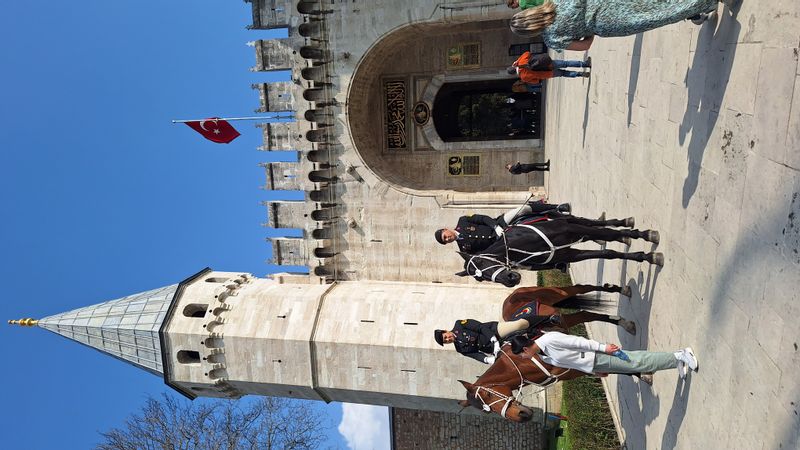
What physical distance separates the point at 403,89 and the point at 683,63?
36.9 ft

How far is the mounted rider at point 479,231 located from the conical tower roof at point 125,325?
27.0ft

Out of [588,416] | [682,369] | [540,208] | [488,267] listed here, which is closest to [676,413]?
[682,369]

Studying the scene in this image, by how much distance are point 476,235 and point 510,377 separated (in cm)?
170

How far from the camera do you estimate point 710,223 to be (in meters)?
4.37

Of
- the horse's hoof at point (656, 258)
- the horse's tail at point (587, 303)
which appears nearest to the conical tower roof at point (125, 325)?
the horse's tail at point (587, 303)

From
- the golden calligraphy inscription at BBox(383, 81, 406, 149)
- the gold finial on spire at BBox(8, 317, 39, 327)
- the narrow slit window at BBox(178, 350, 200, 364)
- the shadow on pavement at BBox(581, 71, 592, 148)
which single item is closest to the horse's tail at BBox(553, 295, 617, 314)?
the shadow on pavement at BBox(581, 71, 592, 148)

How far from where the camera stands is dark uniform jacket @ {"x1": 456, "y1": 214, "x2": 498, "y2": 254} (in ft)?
21.4

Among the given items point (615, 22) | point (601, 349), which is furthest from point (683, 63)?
point (601, 349)

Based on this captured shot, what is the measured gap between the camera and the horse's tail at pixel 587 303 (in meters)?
6.77

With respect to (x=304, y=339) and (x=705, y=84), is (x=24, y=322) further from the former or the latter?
(x=705, y=84)

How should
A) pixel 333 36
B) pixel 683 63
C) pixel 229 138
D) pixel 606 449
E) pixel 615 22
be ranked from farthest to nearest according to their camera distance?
1. pixel 229 138
2. pixel 333 36
3. pixel 606 449
4. pixel 683 63
5. pixel 615 22

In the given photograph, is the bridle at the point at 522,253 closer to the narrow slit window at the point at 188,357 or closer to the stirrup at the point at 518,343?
the stirrup at the point at 518,343

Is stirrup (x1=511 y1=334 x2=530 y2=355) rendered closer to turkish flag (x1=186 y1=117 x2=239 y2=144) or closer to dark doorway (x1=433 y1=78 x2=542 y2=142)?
dark doorway (x1=433 y1=78 x2=542 y2=142)

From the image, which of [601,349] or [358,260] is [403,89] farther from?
[601,349]
